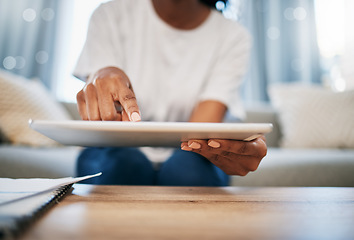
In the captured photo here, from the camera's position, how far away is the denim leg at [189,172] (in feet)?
1.93

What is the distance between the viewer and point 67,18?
2199 millimetres

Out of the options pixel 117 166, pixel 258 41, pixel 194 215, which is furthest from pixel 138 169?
pixel 258 41

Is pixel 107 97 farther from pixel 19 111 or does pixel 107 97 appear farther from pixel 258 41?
pixel 258 41

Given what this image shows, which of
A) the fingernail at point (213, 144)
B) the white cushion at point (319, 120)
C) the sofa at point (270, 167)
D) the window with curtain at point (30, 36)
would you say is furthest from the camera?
the window with curtain at point (30, 36)

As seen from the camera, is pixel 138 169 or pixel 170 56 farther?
pixel 170 56

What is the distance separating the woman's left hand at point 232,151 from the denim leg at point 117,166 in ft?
0.60

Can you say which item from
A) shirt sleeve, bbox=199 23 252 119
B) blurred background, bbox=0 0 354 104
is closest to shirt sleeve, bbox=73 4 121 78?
shirt sleeve, bbox=199 23 252 119

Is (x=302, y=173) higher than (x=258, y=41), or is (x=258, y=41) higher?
(x=258, y=41)

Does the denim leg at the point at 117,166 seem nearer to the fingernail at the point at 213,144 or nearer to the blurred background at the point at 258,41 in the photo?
the fingernail at the point at 213,144

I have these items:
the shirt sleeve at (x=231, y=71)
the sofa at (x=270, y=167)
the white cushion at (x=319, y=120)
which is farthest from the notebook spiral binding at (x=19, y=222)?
the white cushion at (x=319, y=120)

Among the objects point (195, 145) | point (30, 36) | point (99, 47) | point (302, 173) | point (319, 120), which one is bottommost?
point (195, 145)

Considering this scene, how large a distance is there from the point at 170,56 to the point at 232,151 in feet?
1.75

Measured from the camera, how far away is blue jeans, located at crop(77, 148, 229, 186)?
1.91 ft

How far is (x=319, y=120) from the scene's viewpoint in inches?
56.2
